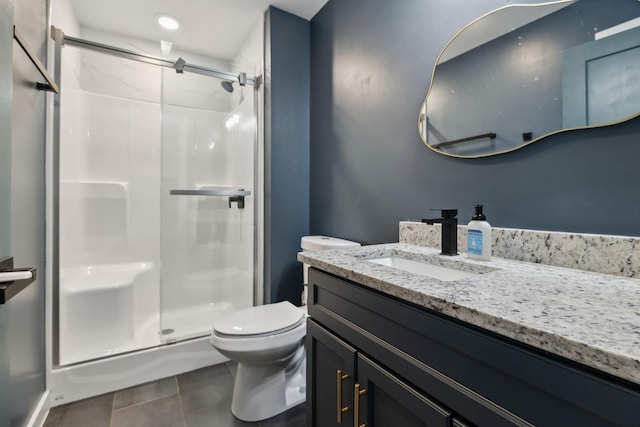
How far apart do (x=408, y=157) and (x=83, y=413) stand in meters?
2.09

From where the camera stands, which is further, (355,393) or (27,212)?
(27,212)

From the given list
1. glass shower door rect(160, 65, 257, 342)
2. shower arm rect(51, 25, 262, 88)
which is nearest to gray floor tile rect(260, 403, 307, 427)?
glass shower door rect(160, 65, 257, 342)

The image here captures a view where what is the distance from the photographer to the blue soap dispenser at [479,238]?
943mm

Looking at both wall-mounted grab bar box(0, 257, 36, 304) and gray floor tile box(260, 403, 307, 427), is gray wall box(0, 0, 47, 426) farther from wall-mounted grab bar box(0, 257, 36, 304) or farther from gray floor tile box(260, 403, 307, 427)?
gray floor tile box(260, 403, 307, 427)

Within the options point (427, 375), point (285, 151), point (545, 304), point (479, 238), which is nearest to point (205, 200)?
point (285, 151)

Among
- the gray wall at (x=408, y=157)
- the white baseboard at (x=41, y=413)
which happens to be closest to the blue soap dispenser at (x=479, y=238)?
the gray wall at (x=408, y=157)

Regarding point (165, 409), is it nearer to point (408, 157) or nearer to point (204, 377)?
point (204, 377)

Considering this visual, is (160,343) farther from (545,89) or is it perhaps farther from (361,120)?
(545,89)

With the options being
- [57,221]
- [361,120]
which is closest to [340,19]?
[361,120]

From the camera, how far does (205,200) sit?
2.25 m

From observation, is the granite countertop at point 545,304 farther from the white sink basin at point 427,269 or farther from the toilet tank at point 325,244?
the toilet tank at point 325,244

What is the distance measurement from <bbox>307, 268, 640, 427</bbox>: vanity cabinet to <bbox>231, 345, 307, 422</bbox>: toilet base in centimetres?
52

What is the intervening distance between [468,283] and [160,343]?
1938 mm

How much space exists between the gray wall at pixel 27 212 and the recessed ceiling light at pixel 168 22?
837 millimetres
